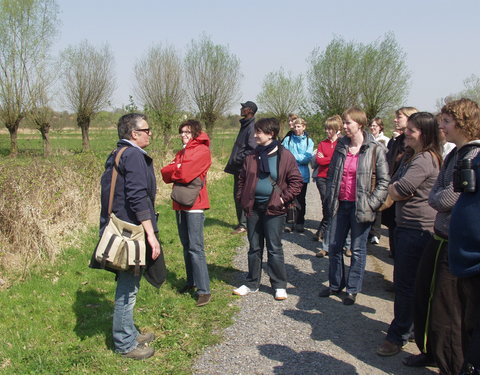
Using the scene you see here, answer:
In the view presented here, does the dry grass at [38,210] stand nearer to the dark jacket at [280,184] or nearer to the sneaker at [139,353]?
the sneaker at [139,353]

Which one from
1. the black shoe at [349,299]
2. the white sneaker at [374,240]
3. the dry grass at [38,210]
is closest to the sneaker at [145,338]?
the black shoe at [349,299]

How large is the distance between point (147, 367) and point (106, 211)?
1.37 meters

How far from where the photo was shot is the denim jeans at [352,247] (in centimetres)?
505

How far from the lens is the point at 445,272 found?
327 cm

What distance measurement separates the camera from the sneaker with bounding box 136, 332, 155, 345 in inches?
165

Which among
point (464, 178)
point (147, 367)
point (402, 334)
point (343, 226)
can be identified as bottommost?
point (147, 367)

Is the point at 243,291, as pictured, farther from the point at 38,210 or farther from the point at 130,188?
the point at 38,210

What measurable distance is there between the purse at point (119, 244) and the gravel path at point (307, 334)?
1067 mm

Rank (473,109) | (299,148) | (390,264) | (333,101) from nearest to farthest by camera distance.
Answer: (473,109) → (390,264) → (299,148) → (333,101)

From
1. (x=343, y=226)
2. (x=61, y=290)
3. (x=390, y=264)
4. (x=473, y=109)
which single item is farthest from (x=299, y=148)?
(x=473, y=109)

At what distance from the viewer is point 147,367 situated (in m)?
3.86

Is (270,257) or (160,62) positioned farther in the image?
(160,62)

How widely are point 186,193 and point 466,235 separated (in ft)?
10.2

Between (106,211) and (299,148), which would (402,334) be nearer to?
(106,211)
